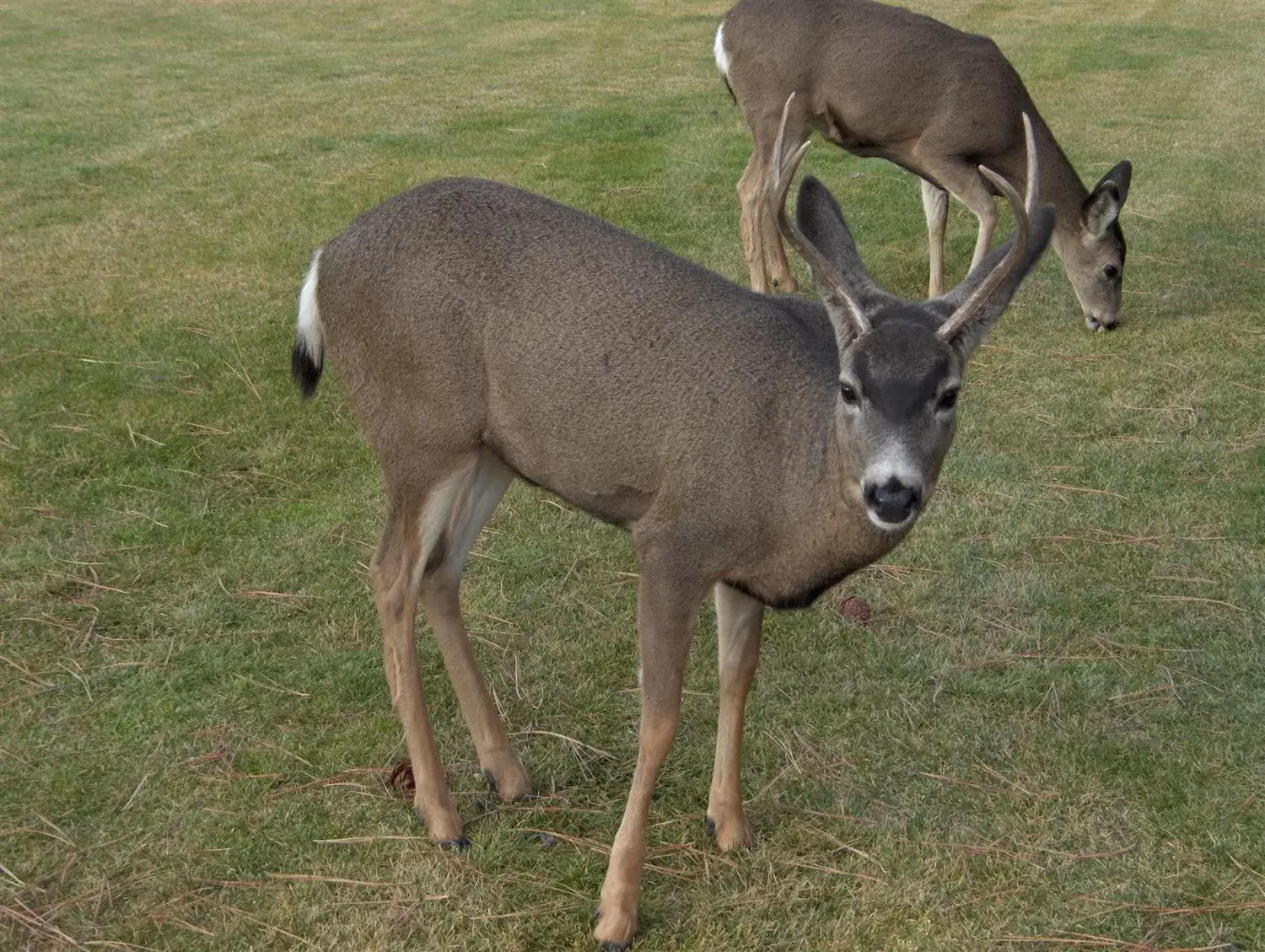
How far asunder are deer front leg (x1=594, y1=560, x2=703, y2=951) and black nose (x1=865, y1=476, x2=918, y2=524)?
1.85 feet

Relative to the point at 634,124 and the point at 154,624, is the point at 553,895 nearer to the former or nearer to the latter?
the point at 154,624

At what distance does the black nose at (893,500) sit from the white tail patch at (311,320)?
179cm

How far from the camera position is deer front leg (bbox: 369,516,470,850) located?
12.9 ft

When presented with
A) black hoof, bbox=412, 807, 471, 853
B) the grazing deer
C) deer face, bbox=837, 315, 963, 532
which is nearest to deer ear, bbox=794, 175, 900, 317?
the grazing deer

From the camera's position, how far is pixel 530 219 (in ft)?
13.1

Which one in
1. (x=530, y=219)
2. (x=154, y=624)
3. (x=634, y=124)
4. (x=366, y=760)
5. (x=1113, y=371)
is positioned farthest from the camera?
(x=634, y=124)

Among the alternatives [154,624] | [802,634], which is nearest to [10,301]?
[154,624]

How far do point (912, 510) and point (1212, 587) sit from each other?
8.33 feet

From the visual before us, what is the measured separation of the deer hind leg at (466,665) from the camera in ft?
13.6

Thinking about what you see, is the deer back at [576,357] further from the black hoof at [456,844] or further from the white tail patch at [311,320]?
the black hoof at [456,844]

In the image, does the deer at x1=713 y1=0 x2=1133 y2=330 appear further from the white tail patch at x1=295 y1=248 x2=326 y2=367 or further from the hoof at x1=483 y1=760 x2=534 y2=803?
the hoof at x1=483 y1=760 x2=534 y2=803

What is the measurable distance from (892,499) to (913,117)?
18.6 feet

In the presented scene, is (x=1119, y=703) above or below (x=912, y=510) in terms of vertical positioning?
below

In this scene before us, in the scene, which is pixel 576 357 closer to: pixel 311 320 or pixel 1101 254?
pixel 311 320
